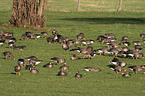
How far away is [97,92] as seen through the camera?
509 inches

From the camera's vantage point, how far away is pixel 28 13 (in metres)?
31.5

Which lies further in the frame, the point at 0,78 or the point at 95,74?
the point at 95,74

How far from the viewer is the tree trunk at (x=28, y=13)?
31.3m

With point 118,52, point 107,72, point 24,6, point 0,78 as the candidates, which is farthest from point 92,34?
point 0,78

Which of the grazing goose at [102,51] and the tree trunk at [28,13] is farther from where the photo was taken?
the tree trunk at [28,13]

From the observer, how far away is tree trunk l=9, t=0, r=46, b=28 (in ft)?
103

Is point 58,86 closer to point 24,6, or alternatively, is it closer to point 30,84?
point 30,84

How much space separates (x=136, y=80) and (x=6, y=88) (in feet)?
18.2

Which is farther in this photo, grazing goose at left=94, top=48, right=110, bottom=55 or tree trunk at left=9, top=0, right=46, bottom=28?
tree trunk at left=9, top=0, right=46, bottom=28

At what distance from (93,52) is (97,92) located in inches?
293

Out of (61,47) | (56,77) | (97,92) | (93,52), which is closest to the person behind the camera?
(97,92)

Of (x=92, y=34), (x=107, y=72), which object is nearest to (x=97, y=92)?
(x=107, y=72)

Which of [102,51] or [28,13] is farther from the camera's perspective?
[28,13]

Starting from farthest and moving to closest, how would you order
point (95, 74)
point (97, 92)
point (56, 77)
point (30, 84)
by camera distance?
point (95, 74) < point (56, 77) < point (30, 84) < point (97, 92)
